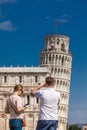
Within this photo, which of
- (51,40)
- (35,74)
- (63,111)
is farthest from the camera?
(51,40)

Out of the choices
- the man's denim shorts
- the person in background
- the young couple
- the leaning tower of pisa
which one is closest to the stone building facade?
the leaning tower of pisa

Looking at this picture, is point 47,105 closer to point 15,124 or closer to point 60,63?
point 15,124

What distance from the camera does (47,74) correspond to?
120 m

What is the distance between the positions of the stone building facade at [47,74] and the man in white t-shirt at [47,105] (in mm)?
88792

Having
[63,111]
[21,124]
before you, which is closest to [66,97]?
[63,111]

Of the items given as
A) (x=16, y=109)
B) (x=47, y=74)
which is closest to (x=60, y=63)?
(x=47, y=74)

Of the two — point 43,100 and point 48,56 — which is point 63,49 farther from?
point 43,100

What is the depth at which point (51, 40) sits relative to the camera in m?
141

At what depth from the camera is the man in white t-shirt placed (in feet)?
60.2

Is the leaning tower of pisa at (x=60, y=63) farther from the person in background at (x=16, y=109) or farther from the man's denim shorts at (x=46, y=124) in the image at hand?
the man's denim shorts at (x=46, y=124)

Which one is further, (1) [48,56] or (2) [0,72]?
(1) [48,56]

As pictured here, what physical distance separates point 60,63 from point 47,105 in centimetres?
11869

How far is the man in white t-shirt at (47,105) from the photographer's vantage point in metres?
18.3

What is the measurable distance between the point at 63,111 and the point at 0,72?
65.7ft
